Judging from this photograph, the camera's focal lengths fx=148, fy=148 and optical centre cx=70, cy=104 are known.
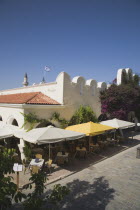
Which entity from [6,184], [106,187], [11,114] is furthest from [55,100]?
[6,184]

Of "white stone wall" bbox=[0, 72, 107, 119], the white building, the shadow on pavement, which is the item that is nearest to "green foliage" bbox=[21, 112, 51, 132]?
the white building

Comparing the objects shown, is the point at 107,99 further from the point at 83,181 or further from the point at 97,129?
the point at 83,181

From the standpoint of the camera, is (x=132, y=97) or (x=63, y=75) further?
(x=132, y=97)

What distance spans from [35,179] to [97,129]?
335 inches

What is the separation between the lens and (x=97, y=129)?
Result: 38.8 ft

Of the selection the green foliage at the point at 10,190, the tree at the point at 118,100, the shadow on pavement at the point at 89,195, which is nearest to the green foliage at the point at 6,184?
the green foliage at the point at 10,190

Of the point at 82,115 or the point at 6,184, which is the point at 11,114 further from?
the point at 6,184

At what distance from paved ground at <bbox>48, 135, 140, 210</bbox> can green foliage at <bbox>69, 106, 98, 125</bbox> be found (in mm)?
4742

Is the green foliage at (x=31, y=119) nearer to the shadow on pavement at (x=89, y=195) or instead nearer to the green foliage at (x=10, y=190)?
the shadow on pavement at (x=89, y=195)

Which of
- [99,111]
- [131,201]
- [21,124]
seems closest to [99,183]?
[131,201]

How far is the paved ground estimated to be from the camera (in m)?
6.60

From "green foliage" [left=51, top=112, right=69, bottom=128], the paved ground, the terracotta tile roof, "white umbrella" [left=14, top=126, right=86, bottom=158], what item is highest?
the terracotta tile roof

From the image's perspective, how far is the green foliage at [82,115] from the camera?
15.0 metres

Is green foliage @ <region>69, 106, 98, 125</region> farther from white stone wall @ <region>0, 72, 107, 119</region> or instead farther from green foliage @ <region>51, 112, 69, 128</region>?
green foliage @ <region>51, 112, 69, 128</region>
